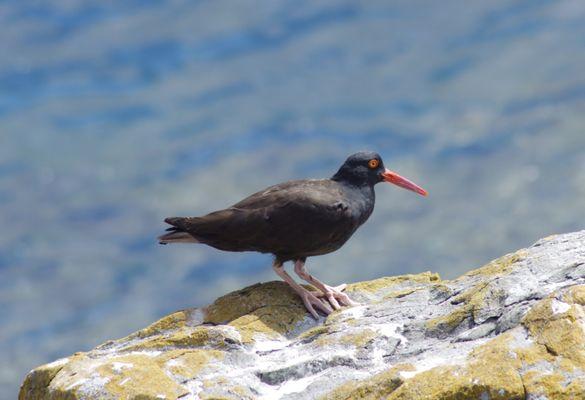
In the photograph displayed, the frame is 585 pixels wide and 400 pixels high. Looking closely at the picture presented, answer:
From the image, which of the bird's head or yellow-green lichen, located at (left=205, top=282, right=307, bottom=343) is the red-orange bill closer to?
the bird's head

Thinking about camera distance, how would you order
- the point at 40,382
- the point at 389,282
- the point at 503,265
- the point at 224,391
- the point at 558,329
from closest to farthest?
the point at 558,329 → the point at 224,391 → the point at 40,382 → the point at 503,265 → the point at 389,282

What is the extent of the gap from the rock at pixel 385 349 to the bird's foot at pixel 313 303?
2.3 inches

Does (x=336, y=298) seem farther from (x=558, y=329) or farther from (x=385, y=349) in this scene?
(x=558, y=329)

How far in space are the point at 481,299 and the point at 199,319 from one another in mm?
2484

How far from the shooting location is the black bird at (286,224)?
403 inches

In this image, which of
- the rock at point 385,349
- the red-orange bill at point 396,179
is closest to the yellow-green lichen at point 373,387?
the rock at point 385,349

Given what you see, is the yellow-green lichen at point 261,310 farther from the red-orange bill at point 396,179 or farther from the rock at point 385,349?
the red-orange bill at point 396,179

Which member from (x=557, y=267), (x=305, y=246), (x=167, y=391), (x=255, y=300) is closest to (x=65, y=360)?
(x=167, y=391)

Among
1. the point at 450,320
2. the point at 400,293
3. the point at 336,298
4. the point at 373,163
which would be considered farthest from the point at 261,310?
the point at 373,163

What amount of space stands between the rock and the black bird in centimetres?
92

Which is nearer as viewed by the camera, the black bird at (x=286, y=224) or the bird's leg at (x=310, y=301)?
the bird's leg at (x=310, y=301)

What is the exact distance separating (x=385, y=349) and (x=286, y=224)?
259 centimetres

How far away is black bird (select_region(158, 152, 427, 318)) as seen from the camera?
10.2 metres

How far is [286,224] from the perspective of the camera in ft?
33.6
